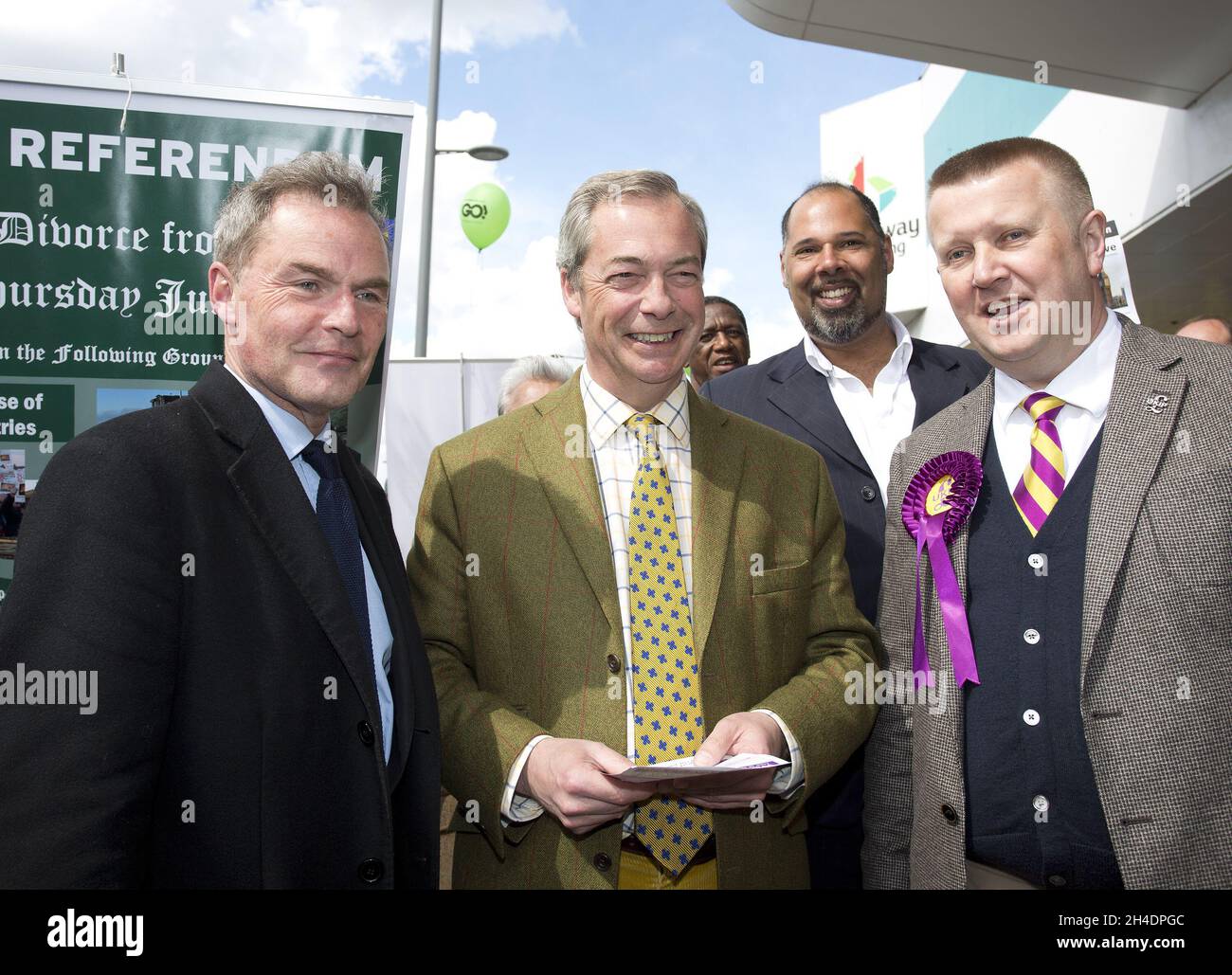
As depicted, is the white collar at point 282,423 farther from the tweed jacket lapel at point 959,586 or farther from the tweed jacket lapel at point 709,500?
the tweed jacket lapel at point 959,586

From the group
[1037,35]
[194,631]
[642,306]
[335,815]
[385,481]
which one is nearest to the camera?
[194,631]

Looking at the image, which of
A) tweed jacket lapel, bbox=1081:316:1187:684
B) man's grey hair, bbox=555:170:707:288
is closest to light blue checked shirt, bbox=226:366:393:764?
man's grey hair, bbox=555:170:707:288

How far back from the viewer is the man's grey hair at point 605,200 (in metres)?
2.46

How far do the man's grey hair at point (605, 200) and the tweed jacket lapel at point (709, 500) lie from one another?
Result: 402 millimetres

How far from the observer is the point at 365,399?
3250 mm

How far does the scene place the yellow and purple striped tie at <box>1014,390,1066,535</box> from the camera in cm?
226

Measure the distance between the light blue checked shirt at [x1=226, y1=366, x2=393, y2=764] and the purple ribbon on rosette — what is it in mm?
1236

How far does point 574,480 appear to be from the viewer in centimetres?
239

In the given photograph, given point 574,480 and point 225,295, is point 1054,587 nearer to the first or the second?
point 574,480

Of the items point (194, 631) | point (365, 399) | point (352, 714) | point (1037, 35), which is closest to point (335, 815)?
point (352, 714)

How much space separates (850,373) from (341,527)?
2.06m

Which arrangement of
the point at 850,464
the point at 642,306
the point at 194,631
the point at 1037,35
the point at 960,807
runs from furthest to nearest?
the point at 1037,35 → the point at 850,464 → the point at 642,306 → the point at 960,807 → the point at 194,631

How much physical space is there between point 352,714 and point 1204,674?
1.67m

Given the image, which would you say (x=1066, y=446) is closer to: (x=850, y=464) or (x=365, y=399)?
(x=850, y=464)
